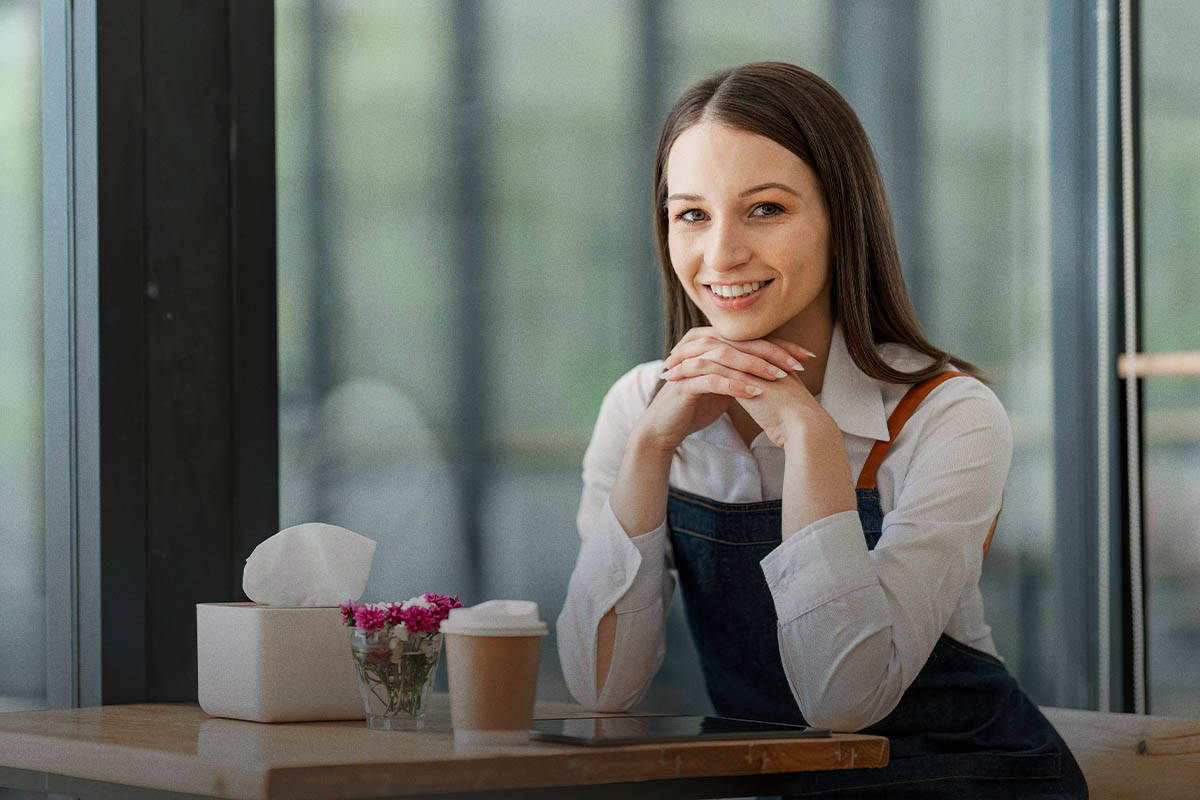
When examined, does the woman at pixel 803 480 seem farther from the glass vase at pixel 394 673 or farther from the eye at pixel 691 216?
the glass vase at pixel 394 673

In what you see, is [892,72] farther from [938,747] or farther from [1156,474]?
[938,747]

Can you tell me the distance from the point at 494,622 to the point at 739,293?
620 mm

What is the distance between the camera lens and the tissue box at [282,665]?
4.14 ft

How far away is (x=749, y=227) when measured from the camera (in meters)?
1.54

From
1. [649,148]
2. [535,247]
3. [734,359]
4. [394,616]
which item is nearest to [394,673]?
[394,616]

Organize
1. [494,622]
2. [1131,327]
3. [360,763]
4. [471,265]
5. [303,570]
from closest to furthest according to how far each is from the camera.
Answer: [360,763]
[494,622]
[303,570]
[471,265]
[1131,327]

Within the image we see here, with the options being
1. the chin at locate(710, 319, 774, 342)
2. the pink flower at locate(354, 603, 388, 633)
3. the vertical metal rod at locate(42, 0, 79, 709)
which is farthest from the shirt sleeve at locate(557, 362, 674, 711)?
the vertical metal rod at locate(42, 0, 79, 709)

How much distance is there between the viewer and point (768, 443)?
1.61 metres

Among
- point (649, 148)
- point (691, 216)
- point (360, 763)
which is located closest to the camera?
point (360, 763)

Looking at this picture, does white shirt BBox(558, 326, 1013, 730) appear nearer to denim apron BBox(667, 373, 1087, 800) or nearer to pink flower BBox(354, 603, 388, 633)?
denim apron BBox(667, 373, 1087, 800)

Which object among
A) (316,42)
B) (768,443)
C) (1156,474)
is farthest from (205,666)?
(1156,474)

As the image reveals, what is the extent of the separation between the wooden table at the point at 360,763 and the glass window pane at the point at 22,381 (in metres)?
0.30

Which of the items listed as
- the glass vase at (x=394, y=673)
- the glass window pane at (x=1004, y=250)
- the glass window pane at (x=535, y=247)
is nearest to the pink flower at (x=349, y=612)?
the glass vase at (x=394, y=673)

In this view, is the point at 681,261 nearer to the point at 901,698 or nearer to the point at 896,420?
the point at 896,420
